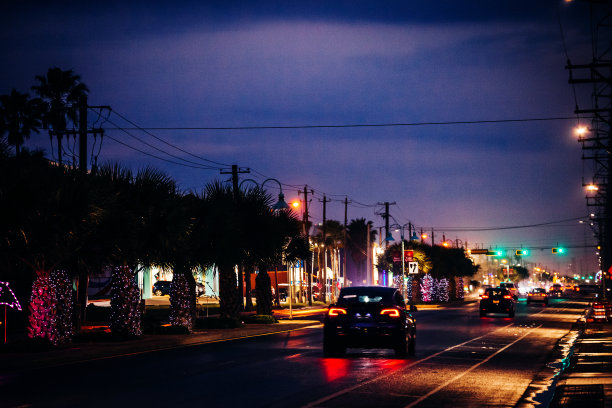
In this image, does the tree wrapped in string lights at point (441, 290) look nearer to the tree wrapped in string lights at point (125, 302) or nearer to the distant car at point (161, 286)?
the distant car at point (161, 286)

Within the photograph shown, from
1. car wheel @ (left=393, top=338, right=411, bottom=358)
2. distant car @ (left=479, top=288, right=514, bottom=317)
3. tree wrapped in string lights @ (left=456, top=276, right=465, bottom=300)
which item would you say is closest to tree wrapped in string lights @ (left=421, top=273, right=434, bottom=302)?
tree wrapped in string lights @ (left=456, top=276, right=465, bottom=300)

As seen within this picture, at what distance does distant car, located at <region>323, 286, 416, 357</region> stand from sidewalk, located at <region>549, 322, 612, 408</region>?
4.09 meters

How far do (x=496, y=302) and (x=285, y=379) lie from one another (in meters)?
36.0

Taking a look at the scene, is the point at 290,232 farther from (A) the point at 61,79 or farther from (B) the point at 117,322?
(A) the point at 61,79

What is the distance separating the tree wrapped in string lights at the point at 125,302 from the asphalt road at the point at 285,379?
10.2 ft

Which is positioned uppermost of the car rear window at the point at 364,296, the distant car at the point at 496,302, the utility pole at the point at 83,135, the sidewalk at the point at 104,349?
the utility pole at the point at 83,135

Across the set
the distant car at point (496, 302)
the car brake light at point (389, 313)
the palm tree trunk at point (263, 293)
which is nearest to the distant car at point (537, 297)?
the distant car at point (496, 302)

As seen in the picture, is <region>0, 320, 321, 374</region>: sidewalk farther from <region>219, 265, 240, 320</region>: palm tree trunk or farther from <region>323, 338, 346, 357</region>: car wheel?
<region>323, 338, 346, 357</region>: car wheel

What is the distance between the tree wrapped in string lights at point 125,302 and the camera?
89.2ft

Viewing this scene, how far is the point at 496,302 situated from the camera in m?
49.9

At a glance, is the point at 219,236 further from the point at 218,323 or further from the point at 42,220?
the point at 42,220

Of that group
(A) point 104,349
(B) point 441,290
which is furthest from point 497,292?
(B) point 441,290

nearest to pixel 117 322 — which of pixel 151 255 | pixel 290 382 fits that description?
pixel 151 255

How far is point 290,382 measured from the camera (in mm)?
15359
